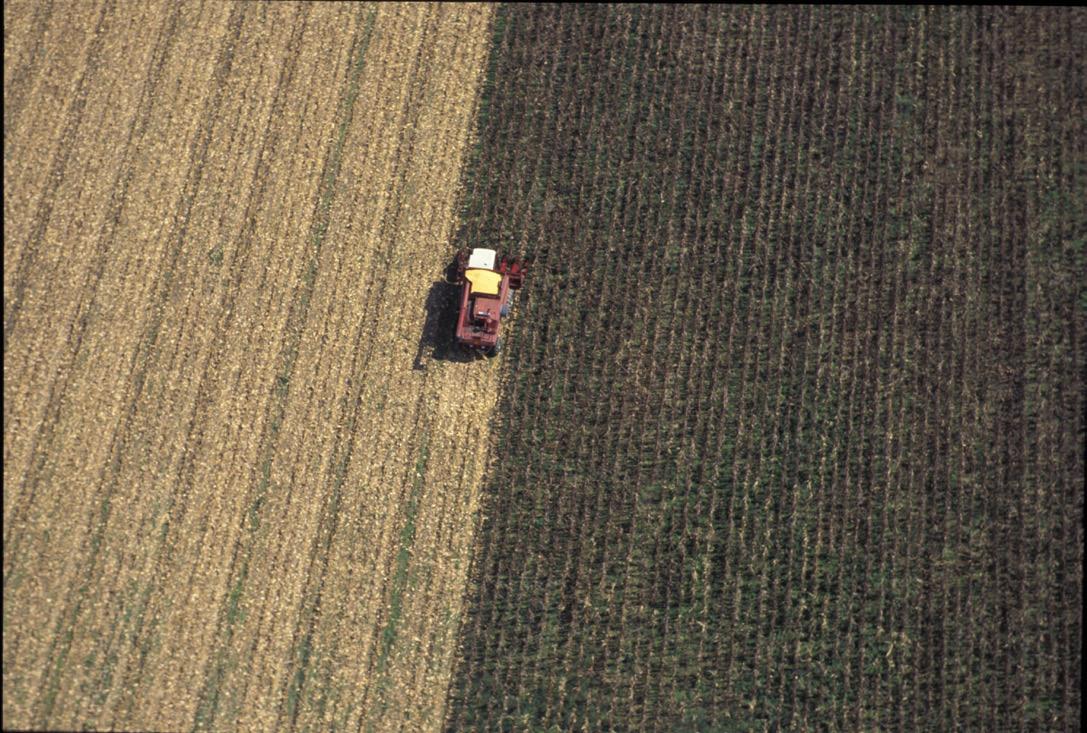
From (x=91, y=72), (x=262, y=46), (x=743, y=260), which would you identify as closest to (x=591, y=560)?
(x=743, y=260)

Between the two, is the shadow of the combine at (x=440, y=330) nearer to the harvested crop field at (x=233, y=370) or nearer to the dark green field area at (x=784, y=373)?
the harvested crop field at (x=233, y=370)

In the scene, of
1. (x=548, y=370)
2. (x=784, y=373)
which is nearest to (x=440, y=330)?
(x=548, y=370)

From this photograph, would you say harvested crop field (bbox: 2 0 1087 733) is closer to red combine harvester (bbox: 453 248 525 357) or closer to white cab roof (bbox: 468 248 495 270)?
red combine harvester (bbox: 453 248 525 357)

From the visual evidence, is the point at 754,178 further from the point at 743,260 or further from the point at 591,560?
the point at 591,560

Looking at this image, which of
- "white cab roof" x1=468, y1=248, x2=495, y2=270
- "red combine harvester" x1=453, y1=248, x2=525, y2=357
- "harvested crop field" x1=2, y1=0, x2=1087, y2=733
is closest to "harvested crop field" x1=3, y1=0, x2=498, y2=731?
"harvested crop field" x1=2, y1=0, x2=1087, y2=733

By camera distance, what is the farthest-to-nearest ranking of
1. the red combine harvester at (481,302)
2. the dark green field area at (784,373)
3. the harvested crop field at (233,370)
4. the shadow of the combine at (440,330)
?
the shadow of the combine at (440,330)
the red combine harvester at (481,302)
the dark green field area at (784,373)
the harvested crop field at (233,370)

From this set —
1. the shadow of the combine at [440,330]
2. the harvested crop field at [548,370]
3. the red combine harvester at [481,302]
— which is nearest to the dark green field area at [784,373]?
the harvested crop field at [548,370]

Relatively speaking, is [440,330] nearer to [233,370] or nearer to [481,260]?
[481,260]
